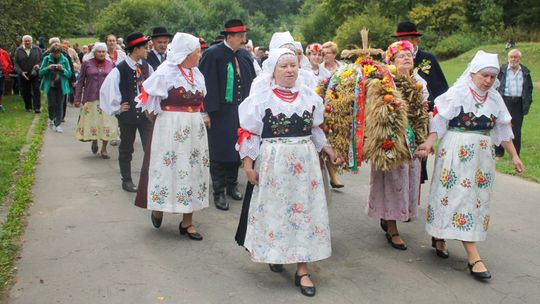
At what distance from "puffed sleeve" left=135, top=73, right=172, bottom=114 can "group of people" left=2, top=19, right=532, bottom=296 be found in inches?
0.5

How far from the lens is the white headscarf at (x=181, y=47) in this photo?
614cm

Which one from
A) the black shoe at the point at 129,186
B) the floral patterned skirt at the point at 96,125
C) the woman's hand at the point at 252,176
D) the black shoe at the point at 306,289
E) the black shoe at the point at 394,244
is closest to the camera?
the black shoe at the point at 306,289

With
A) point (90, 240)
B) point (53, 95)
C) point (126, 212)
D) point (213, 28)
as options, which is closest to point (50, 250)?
point (90, 240)

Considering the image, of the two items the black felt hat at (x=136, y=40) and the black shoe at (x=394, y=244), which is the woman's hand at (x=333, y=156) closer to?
the black shoe at (x=394, y=244)

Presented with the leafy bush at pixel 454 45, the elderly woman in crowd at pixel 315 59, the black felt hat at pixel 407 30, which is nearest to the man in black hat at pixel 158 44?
the elderly woman in crowd at pixel 315 59

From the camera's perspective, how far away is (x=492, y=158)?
5504 mm

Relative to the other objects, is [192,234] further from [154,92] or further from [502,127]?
[502,127]

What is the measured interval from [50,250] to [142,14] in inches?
1675

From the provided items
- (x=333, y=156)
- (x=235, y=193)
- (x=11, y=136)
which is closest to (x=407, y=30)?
(x=333, y=156)

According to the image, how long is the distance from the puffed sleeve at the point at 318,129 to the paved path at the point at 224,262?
3.89 ft

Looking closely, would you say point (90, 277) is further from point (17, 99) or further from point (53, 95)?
point (17, 99)

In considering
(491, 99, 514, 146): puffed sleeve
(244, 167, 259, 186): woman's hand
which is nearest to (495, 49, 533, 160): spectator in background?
(491, 99, 514, 146): puffed sleeve

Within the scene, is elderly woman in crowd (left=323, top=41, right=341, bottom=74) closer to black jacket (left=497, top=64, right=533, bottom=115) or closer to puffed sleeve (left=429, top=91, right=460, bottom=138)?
black jacket (left=497, top=64, right=533, bottom=115)

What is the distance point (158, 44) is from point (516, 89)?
6522 mm
